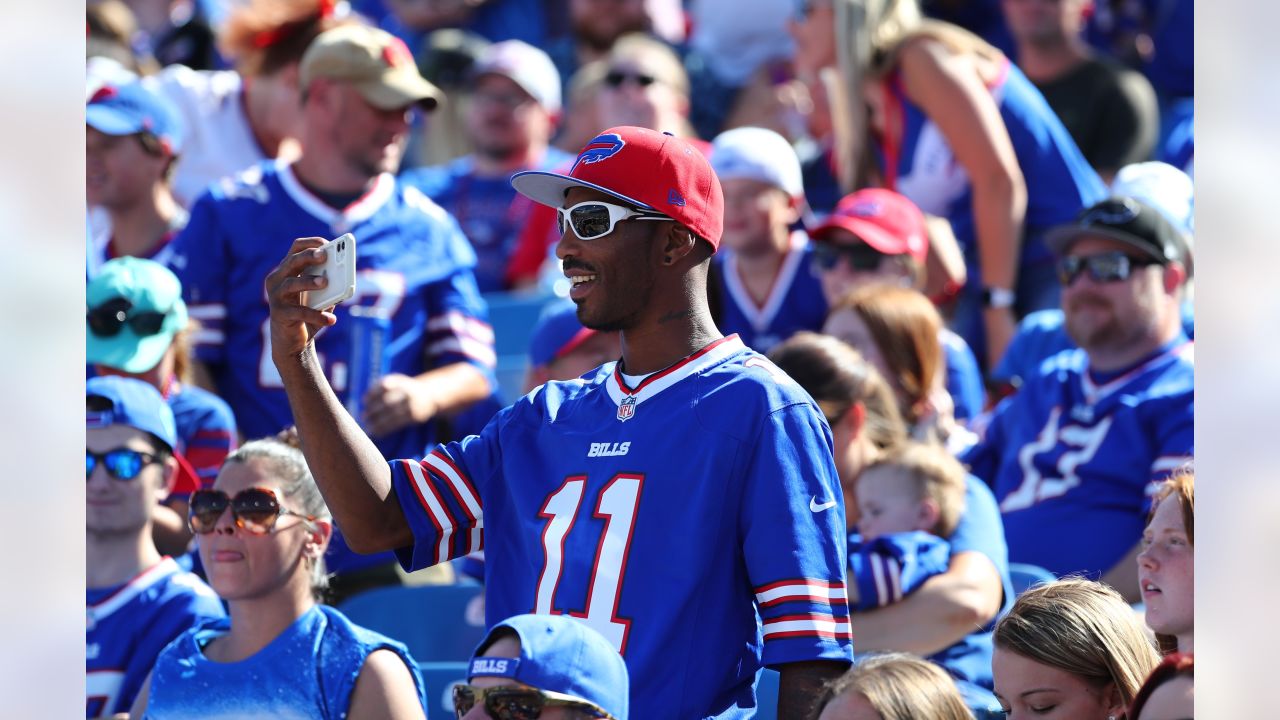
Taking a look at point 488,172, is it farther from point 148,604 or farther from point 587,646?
point 587,646

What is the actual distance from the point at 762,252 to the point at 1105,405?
124cm

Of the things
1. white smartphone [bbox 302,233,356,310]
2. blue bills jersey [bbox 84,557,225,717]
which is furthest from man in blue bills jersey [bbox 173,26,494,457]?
white smartphone [bbox 302,233,356,310]

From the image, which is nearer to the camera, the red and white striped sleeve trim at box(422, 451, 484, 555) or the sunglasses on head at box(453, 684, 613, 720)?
the sunglasses on head at box(453, 684, 613, 720)

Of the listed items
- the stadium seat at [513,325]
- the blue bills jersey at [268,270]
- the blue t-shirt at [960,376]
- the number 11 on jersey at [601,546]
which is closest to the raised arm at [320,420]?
the number 11 on jersey at [601,546]

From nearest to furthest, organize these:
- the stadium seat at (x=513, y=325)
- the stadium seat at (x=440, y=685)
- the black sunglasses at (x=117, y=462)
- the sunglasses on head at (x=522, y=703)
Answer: the sunglasses on head at (x=522, y=703) < the stadium seat at (x=440, y=685) < the black sunglasses at (x=117, y=462) < the stadium seat at (x=513, y=325)

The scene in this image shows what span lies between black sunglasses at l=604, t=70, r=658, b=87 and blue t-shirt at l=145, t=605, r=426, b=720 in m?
3.84

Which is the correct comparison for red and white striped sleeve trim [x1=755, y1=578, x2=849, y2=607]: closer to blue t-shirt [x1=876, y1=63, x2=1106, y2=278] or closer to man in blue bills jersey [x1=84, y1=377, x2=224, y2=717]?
man in blue bills jersey [x1=84, y1=377, x2=224, y2=717]

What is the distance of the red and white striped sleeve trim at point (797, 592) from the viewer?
2674 mm

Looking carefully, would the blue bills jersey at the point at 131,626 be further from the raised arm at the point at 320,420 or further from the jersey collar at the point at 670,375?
the jersey collar at the point at 670,375

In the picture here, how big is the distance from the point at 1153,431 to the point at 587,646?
8.41 ft

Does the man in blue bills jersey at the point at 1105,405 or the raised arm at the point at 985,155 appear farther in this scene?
the raised arm at the point at 985,155

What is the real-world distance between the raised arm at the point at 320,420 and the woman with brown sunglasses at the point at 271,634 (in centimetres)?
51

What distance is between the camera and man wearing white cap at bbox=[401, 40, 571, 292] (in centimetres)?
697

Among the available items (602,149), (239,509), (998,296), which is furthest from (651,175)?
(998,296)
